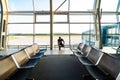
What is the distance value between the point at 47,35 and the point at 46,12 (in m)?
1.45

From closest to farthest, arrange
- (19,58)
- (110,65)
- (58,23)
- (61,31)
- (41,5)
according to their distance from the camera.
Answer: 1. (110,65)
2. (19,58)
3. (41,5)
4. (58,23)
5. (61,31)

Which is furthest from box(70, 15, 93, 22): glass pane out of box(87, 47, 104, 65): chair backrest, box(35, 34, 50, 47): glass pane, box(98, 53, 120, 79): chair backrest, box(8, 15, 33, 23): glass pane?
box(98, 53, 120, 79): chair backrest

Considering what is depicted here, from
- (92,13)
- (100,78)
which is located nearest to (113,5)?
(92,13)

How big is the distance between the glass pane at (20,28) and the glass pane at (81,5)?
292 centimetres

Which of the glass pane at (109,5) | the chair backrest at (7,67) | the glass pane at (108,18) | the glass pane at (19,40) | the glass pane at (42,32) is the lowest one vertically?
the chair backrest at (7,67)

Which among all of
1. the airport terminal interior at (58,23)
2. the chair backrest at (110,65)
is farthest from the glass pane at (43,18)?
the chair backrest at (110,65)

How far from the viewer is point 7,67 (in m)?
4.09

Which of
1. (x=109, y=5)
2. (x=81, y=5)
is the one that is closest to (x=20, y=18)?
(x=81, y=5)

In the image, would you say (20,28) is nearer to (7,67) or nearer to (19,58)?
(19,58)

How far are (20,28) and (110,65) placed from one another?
9.30 meters

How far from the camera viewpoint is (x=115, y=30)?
1258 cm

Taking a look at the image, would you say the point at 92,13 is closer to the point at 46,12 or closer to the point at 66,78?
the point at 46,12

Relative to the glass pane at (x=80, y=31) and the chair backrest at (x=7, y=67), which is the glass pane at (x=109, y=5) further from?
the chair backrest at (x=7, y=67)

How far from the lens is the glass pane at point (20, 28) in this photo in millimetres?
12523
